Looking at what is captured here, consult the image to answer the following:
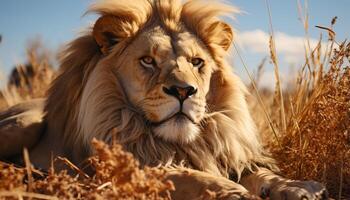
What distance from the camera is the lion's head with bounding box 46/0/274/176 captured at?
3.61 metres

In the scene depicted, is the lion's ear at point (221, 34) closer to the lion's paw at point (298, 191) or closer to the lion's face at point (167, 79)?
the lion's face at point (167, 79)

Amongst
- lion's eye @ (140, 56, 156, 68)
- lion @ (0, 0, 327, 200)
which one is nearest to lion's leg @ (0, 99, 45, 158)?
lion @ (0, 0, 327, 200)

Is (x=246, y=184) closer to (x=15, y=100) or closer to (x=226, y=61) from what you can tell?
(x=226, y=61)

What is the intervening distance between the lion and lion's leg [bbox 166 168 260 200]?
136mm

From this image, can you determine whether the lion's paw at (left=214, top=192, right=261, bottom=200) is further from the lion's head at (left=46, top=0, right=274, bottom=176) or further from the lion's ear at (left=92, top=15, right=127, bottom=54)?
the lion's ear at (left=92, top=15, right=127, bottom=54)

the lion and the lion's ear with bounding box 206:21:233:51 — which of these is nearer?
the lion

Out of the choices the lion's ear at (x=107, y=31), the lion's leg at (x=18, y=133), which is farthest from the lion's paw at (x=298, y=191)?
the lion's leg at (x=18, y=133)

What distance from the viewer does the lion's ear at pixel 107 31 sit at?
3898mm

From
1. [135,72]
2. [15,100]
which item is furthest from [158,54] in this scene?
[15,100]

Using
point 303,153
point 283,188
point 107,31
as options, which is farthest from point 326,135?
point 107,31

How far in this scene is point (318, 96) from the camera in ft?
13.4

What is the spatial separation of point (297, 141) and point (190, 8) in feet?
4.38

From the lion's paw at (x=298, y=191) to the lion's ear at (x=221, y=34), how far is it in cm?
147

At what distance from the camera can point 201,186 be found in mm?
2971
